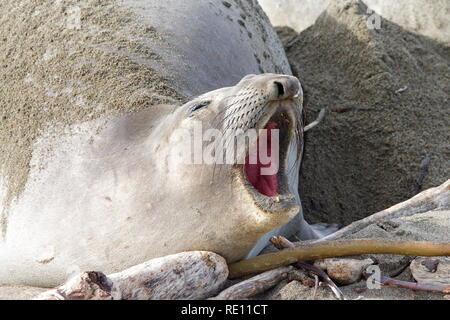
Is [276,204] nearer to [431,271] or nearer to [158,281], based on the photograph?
[158,281]

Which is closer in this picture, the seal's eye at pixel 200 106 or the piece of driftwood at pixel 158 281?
the piece of driftwood at pixel 158 281

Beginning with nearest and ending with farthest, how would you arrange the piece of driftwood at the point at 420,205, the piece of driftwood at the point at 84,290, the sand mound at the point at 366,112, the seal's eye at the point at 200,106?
the piece of driftwood at the point at 84,290 → the seal's eye at the point at 200,106 → the piece of driftwood at the point at 420,205 → the sand mound at the point at 366,112

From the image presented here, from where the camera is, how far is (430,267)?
202cm

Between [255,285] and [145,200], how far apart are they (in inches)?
18.2

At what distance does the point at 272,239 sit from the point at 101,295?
710mm

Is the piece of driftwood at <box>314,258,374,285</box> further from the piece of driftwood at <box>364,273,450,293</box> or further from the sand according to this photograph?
the sand

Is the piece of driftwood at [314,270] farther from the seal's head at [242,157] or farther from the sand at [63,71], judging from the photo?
the sand at [63,71]

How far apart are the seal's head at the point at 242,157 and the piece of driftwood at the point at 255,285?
0.40 feet

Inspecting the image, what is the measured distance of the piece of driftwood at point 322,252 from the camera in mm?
2105

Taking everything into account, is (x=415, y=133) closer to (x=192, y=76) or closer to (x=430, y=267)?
(x=192, y=76)

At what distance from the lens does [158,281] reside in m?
1.93

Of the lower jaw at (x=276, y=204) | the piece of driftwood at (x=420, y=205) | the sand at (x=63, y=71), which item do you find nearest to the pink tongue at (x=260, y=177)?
the lower jaw at (x=276, y=204)
